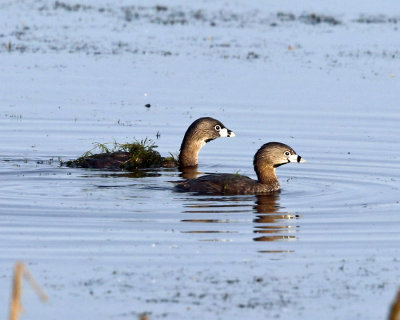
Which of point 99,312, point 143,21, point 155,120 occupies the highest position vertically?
point 143,21

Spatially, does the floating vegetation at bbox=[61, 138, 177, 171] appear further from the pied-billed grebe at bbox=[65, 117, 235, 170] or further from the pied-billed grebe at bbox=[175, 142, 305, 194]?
the pied-billed grebe at bbox=[175, 142, 305, 194]

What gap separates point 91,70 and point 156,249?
559 inches

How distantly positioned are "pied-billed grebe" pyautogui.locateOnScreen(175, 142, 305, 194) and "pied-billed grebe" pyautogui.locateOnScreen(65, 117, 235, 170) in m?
2.18

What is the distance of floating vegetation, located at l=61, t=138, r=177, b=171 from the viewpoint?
17.2 m

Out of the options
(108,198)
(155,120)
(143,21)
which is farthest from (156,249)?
(143,21)

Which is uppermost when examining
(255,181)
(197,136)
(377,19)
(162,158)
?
(377,19)

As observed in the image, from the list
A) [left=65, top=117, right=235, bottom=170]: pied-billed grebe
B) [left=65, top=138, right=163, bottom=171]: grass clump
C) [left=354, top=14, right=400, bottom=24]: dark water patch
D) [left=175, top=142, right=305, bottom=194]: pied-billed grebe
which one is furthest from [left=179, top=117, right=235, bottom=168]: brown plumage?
[left=354, top=14, right=400, bottom=24]: dark water patch

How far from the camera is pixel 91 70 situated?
25.3 metres

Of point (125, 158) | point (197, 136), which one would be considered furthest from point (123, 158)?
point (197, 136)

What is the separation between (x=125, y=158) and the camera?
17.6 meters

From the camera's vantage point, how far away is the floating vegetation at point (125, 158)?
678 inches

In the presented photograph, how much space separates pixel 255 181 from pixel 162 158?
2.76 meters

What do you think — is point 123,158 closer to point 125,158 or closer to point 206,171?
point 125,158

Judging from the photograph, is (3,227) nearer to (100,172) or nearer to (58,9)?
(100,172)
